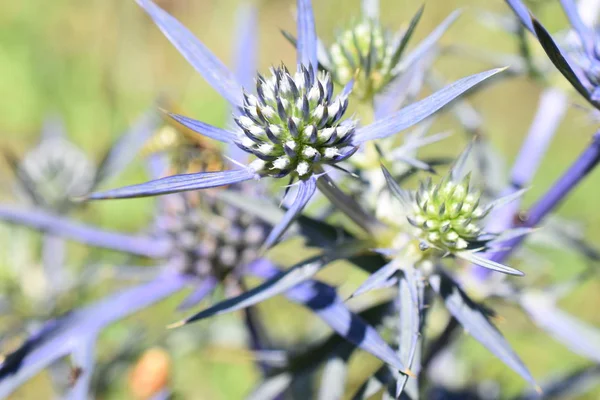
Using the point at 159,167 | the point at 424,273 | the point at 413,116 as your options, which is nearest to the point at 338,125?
the point at 413,116

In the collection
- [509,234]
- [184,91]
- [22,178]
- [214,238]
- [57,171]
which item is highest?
[509,234]

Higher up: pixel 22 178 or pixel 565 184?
pixel 565 184

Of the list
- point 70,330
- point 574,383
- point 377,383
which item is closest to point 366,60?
point 377,383

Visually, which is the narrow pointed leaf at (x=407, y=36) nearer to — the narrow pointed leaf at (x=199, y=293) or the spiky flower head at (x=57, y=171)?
the narrow pointed leaf at (x=199, y=293)

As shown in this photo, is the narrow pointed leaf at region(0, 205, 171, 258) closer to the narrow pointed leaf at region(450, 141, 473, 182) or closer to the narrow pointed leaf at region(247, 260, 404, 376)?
the narrow pointed leaf at region(247, 260, 404, 376)

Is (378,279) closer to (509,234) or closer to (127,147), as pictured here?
(509,234)

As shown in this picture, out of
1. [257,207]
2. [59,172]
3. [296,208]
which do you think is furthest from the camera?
[59,172]

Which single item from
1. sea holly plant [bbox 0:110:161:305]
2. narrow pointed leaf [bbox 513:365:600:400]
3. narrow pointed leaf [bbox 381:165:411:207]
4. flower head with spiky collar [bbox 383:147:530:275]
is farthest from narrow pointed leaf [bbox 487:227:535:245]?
sea holly plant [bbox 0:110:161:305]
